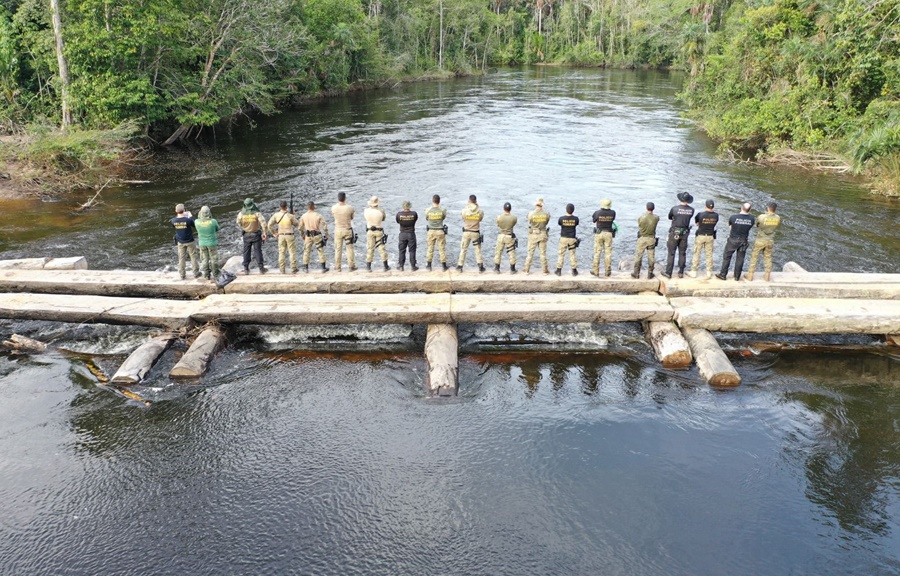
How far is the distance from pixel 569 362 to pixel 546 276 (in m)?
2.38

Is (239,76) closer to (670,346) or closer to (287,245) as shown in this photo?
(287,245)

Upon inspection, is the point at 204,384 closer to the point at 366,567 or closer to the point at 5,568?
the point at 5,568

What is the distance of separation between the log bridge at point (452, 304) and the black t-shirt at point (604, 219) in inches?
46.1

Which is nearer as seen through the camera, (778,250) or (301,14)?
(778,250)

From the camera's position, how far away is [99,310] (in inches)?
514

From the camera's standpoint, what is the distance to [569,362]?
1245 cm

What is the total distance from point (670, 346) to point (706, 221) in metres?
2.89

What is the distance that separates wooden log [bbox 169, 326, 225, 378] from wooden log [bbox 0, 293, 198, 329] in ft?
2.30

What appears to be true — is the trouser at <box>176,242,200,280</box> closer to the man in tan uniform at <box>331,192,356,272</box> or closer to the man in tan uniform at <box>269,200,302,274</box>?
the man in tan uniform at <box>269,200,302,274</box>

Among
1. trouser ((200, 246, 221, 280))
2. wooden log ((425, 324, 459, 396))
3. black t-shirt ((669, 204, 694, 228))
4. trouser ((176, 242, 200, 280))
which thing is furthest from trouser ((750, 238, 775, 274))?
trouser ((176, 242, 200, 280))

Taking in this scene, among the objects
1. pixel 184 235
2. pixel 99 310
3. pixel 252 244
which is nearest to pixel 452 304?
pixel 252 244

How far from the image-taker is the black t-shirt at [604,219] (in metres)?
13.4

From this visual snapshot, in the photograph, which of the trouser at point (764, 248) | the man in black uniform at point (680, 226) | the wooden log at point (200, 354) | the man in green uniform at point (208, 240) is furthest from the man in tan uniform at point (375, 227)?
the trouser at point (764, 248)

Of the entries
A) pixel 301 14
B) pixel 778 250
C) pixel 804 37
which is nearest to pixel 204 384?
pixel 778 250
